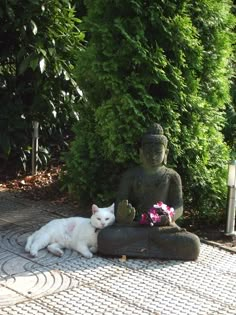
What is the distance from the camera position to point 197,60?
6.87 m

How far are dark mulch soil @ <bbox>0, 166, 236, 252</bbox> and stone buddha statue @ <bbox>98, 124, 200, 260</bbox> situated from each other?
0.81 metres

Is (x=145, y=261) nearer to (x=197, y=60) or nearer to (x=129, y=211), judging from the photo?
(x=129, y=211)

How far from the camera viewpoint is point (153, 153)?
20.0 feet

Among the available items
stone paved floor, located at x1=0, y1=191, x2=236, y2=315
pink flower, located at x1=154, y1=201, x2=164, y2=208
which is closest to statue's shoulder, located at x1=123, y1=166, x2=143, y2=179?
pink flower, located at x1=154, y1=201, x2=164, y2=208

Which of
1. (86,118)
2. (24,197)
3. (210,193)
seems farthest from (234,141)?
(24,197)

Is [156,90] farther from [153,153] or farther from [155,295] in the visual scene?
[155,295]

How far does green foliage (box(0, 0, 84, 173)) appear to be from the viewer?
8195 millimetres

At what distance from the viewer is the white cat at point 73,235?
233 inches

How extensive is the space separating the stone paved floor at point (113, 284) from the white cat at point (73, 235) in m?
0.08

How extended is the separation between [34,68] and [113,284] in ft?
12.0

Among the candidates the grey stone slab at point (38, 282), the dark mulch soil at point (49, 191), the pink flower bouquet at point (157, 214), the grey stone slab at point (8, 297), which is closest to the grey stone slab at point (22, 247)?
the grey stone slab at point (38, 282)

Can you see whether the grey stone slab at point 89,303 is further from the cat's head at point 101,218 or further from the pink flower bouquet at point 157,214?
the pink flower bouquet at point 157,214

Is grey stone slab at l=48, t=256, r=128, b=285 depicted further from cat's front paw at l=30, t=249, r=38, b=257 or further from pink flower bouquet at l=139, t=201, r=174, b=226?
pink flower bouquet at l=139, t=201, r=174, b=226

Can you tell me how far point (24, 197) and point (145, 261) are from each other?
2913 mm
